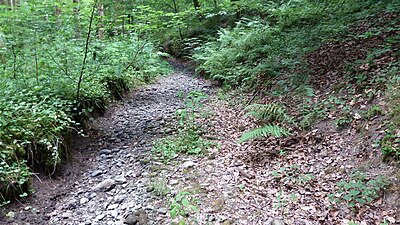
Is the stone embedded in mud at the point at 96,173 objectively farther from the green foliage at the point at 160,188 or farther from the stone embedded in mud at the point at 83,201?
the green foliage at the point at 160,188

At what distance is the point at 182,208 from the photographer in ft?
11.7

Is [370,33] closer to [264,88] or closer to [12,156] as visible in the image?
[264,88]

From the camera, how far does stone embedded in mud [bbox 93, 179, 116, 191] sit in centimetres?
427

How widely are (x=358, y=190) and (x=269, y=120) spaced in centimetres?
252

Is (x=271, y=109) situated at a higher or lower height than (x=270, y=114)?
higher

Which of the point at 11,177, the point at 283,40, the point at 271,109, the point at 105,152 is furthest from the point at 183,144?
the point at 283,40

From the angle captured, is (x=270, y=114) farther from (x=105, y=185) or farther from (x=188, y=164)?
(x=105, y=185)

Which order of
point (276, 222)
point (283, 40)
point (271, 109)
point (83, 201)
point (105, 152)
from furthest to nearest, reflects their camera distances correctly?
point (283, 40)
point (271, 109)
point (105, 152)
point (83, 201)
point (276, 222)

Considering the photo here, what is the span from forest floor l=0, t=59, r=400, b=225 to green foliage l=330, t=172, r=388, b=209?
63mm

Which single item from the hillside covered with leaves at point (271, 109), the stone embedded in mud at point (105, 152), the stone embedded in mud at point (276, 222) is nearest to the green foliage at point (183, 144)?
the hillside covered with leaves at point (271, 109)

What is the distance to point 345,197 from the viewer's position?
3389mm

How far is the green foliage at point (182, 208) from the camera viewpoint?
3.38 meters

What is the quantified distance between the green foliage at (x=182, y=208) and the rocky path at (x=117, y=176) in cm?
21

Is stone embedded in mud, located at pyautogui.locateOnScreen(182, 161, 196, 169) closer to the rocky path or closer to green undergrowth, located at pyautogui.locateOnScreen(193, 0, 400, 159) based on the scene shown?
the rocky path
